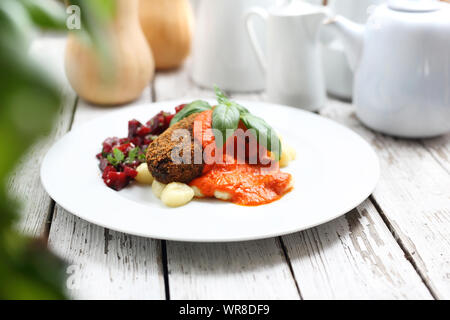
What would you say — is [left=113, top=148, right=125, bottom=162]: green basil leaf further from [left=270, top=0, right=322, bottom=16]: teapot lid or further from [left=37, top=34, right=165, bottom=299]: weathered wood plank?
[left=270, top=0, right=322, bottom=16]: teapot lid

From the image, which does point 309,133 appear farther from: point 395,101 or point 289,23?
point 289,23

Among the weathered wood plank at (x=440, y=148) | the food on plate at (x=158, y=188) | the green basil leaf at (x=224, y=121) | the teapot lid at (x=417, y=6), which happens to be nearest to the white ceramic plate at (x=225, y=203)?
the food on plate at (x=158, y=188)

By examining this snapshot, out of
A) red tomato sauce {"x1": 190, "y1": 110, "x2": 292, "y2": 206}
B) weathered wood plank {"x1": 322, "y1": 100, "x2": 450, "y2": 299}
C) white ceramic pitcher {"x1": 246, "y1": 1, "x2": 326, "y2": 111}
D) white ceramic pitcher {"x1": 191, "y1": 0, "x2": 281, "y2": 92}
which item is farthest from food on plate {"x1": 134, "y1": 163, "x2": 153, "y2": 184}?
white ceramic pitcher {"x1": 191, "y1": 0, "x2": 281, "y2": 92}

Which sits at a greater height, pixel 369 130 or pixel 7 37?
pixel 7 37

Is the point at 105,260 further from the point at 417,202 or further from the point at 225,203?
the point at 417,202
